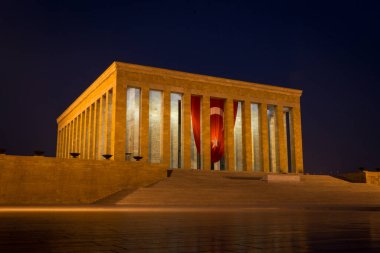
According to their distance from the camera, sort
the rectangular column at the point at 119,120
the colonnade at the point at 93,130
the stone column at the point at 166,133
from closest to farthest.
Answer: the rectangular column at the point at 119,120 < the stone column at the point at 166,133 < the colonnade at the point at 93,130

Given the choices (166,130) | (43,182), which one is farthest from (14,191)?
(166,130)

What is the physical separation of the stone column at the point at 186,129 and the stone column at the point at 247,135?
21.2 ft

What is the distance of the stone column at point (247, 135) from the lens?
40250 mm

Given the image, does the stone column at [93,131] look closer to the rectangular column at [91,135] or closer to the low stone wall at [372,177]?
the rectangular column at [91,135]

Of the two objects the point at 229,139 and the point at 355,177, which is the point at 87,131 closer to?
the point at 229,139

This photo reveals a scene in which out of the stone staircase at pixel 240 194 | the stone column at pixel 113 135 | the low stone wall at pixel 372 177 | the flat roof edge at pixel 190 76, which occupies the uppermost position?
the flat roof edge at pixel 190 76

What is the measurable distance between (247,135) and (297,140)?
6.75 m

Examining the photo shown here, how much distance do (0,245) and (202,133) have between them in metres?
35.0

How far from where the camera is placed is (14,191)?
23125 millimetres

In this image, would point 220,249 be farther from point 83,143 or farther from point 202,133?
point 83,143

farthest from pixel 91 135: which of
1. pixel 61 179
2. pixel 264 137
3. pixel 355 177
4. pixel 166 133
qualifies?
pixel 355 177

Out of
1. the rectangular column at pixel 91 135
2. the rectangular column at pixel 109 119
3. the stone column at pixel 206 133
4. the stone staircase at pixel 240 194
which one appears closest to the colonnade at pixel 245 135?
the stone column at pixel 206 133

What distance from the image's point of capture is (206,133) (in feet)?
127

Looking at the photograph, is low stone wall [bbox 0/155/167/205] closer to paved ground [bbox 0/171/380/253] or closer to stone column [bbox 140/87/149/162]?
paved ground [bbox 0/171/380/253]
